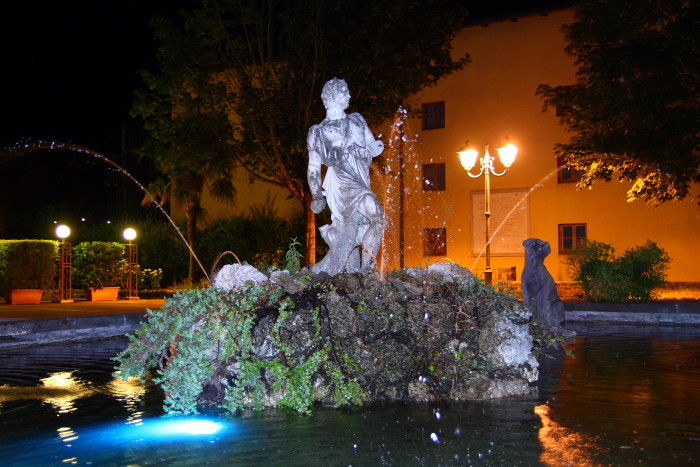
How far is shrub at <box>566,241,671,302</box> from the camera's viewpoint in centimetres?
1792

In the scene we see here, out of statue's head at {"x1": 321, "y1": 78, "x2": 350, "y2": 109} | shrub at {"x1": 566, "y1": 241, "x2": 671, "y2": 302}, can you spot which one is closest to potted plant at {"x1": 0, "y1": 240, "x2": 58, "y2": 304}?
statue's head at {"x1": 321, "y1": 78, "x2": 350, "y2": 109}

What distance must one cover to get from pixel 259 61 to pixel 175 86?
9.89 feet

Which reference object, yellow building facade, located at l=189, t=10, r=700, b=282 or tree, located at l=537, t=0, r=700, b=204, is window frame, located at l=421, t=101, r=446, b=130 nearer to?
yellow building facade, located at l=189, t=10, r=700, b=282

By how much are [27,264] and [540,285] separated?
43.0 feet

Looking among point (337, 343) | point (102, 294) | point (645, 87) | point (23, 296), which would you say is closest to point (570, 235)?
point (645, 87)

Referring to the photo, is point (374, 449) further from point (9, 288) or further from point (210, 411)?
point (9, 288)

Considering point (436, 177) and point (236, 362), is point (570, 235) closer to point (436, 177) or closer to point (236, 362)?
point (436, 177)

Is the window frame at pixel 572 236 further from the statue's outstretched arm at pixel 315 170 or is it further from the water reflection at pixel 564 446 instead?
the water reflection at pixel 564 446

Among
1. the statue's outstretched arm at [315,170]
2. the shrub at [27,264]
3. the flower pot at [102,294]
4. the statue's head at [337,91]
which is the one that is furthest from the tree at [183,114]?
the statue's head at [337,91]

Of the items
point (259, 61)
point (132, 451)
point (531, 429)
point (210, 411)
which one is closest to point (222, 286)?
point (210, 411)

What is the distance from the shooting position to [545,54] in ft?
94.3

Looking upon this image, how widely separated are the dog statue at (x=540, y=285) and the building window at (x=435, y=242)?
753 inches

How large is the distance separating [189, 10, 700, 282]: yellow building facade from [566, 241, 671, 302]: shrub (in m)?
9.36

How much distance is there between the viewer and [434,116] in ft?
105
